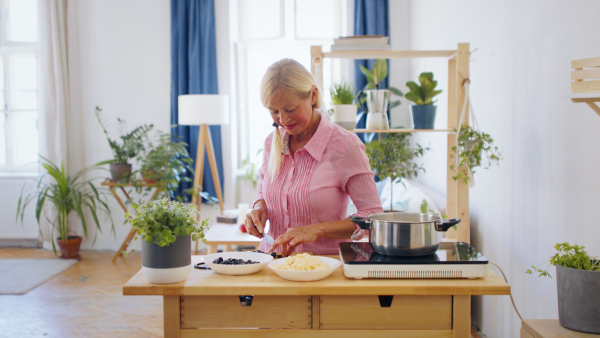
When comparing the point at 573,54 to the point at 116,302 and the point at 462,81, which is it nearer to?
the point at 462,81

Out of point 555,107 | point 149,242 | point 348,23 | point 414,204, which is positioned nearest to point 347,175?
point 149,242

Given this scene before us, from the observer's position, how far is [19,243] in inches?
219

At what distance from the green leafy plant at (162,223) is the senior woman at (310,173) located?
40cm

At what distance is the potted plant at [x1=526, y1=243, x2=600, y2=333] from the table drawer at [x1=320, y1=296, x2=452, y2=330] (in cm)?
33

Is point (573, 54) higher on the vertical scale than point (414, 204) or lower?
higher

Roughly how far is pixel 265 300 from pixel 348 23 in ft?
13.7

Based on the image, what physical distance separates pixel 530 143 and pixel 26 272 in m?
4.05

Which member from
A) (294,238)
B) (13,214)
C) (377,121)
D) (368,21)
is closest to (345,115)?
(377,121)

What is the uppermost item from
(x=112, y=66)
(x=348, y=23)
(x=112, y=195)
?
(x=348, y=23)

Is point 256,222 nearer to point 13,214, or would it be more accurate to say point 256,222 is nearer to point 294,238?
point 294,238

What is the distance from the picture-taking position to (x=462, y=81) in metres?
2.69

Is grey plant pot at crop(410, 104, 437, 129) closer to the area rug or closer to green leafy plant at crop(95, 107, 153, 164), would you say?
green leafy plant at crop(95, 107, 153, 164)

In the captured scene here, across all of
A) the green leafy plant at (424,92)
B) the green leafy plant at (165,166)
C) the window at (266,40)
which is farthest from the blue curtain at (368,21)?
the green leafy plant at (424,92)

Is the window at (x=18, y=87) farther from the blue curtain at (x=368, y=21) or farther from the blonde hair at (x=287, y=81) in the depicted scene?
the blonde hair at (x=287, y=81)
